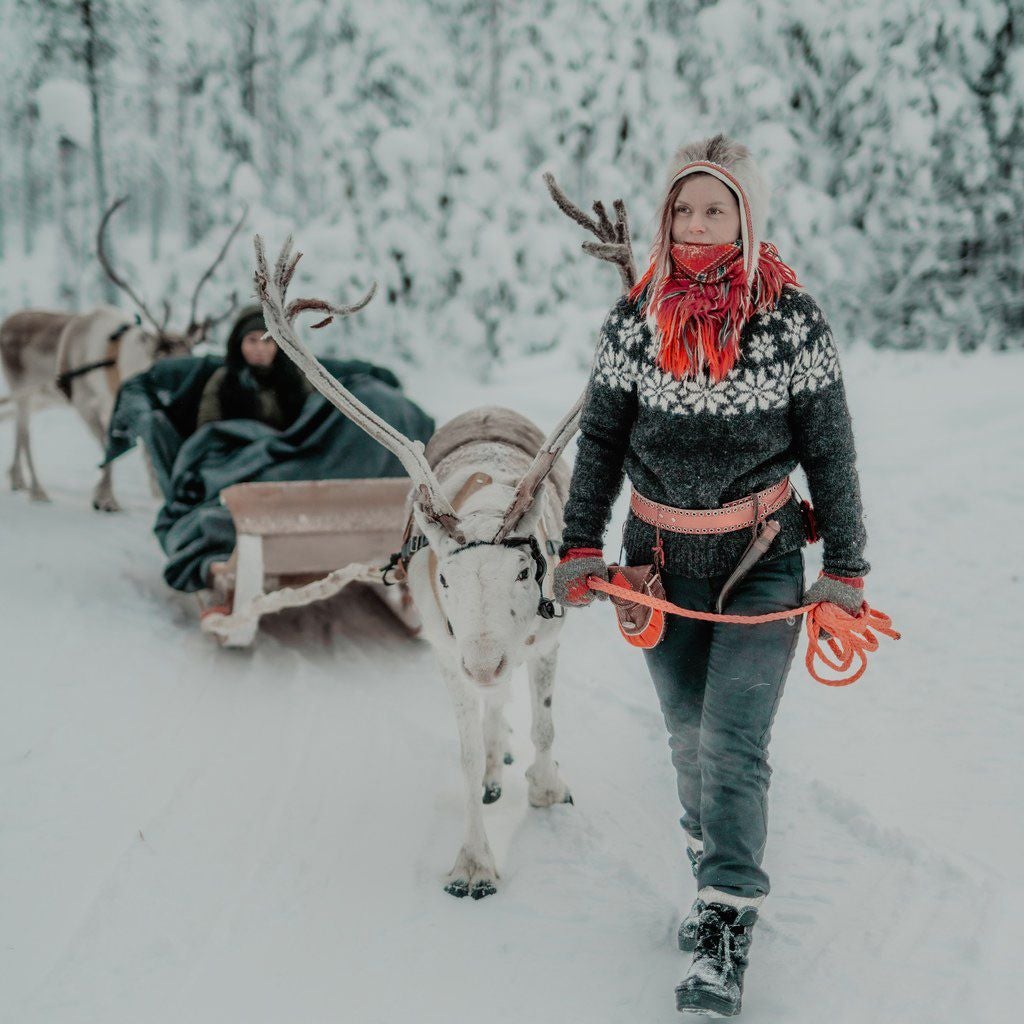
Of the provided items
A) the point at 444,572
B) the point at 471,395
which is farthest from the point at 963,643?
the point at 471,395

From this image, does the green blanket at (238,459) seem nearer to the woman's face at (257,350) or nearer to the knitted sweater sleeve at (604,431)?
the woman's face at (257,350)

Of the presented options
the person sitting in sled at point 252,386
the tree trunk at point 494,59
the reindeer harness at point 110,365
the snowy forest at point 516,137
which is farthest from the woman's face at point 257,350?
the tree trunk at point 494,59

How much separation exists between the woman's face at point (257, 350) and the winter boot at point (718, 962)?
13.0 feet

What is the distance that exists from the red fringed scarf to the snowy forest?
26.0 feet

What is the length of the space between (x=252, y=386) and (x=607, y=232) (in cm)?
296

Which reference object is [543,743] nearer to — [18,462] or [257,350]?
[257,350]

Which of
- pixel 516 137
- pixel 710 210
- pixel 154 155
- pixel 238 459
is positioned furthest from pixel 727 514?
pixel 154 155

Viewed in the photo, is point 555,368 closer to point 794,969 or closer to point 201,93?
point 201,93

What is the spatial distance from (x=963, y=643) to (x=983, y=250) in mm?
6536

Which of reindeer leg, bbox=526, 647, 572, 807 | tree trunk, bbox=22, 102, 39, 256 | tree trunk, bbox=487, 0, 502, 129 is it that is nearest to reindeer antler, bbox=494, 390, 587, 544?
reindeer leg, bbox=526, 647, 572, 807

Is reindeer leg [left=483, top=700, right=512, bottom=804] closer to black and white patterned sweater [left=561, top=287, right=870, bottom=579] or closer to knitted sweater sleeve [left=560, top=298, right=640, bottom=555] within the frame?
knitted sweater sleeve [left=560, top=298, right=640, bottom=555]

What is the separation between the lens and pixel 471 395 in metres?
9.93

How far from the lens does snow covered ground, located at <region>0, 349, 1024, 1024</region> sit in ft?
7.63

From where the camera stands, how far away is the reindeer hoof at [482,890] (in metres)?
2.77
